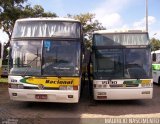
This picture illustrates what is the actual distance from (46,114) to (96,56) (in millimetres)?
3516

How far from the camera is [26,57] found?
12.0 metres

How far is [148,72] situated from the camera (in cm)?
1341

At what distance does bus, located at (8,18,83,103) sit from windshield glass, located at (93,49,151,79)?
5.91 ft

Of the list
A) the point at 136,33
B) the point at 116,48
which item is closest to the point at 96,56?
the point at 116,48

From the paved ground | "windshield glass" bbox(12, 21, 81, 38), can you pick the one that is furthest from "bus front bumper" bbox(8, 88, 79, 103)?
"windshield glass" bbox(12, 21, 81, 38)

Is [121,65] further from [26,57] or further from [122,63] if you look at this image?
[26,57]

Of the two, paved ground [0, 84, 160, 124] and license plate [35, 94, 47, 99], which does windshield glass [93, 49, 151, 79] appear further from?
license plate [35, 94, 47, 99]

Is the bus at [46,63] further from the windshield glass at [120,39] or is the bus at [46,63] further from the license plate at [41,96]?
the windshield glass at [120,39]

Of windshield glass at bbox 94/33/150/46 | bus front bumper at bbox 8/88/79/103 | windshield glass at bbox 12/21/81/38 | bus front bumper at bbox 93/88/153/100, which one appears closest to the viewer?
bus front bumper at bbox 8/88/79/103

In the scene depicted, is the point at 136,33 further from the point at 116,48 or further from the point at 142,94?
the point at 142,94

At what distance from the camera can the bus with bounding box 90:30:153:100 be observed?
1323 cm

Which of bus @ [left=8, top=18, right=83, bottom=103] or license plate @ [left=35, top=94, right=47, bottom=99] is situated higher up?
bus @ [left=8, top=18, right=83, bottom=103]

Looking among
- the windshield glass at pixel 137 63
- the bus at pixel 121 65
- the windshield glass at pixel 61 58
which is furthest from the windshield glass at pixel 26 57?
the windshield glass at pixel 137 63

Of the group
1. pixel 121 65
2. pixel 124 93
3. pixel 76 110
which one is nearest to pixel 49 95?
pixel 76 110
